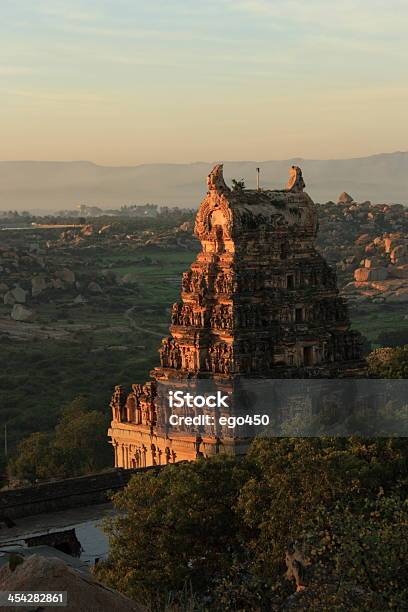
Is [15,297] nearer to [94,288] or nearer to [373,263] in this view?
[94,288]

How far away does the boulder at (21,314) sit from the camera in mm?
116375

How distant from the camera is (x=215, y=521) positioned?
109 feet

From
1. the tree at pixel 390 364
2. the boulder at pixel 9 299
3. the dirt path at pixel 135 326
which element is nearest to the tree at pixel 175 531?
the tree at pixel 390 364

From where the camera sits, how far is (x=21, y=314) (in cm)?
11712

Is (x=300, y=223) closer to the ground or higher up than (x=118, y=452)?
higher up

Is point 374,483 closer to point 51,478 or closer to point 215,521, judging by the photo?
point 215,521

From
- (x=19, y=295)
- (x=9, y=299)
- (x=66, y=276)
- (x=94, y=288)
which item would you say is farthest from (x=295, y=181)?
(x=66, y=276)

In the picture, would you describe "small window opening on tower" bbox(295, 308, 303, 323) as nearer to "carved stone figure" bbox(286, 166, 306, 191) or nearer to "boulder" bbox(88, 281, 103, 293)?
"carved stone figure" bbox(286, 166, 306, 191)

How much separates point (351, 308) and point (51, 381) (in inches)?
1431

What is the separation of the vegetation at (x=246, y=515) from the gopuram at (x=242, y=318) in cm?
1067

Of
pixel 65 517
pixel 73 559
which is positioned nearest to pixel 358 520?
pixel 73 559

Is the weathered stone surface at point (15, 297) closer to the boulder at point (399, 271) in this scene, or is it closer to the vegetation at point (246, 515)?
the boulder at point (399, 271)

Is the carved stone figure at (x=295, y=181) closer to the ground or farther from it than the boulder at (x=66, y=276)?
farther from it

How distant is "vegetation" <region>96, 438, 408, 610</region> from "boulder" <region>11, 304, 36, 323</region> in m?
80.6
